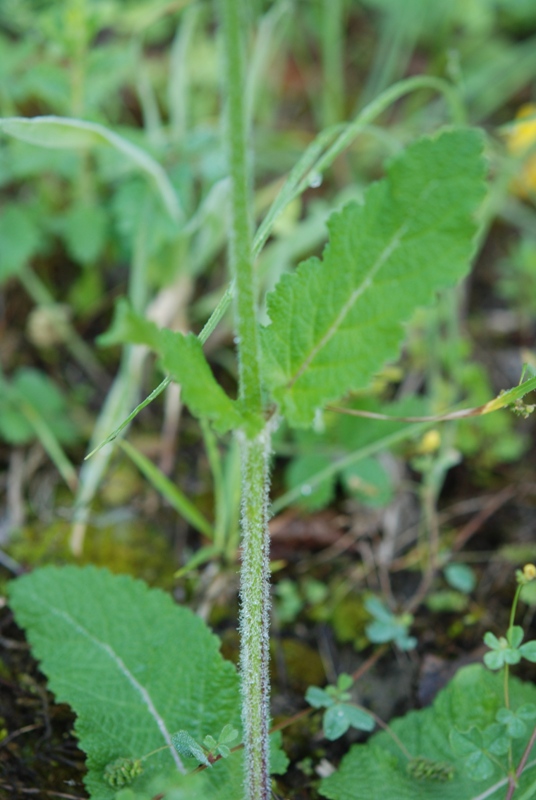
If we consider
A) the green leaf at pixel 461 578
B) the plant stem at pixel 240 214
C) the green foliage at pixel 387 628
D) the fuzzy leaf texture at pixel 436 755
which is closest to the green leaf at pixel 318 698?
the fuzzy leaf texture at pixel 436 755

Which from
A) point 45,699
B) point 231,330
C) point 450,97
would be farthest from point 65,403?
point 450,97

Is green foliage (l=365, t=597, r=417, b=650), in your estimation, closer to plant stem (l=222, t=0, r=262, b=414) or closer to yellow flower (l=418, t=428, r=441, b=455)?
yellow flower (l=418, t=428, r=441, b=455)

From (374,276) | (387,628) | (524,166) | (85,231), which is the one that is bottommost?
(387,628)

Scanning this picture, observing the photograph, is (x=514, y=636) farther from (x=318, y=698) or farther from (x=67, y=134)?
(x=67, y=134)

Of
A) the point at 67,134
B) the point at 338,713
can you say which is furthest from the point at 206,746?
the point at 67,134

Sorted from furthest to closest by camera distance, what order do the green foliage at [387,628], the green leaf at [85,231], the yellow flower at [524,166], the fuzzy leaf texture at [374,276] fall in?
the yellow flower at [524,166]
the green leaf at [85,231]
the green foliage at [387,628]
the fuzzy leaf texture at [374,276]

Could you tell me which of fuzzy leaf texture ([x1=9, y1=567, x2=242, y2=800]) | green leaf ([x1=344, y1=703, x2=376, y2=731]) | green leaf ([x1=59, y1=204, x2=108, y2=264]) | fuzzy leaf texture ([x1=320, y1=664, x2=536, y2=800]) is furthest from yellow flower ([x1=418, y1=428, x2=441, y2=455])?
green leaf ([x1=59, y1=204, x2=108, y2=264])

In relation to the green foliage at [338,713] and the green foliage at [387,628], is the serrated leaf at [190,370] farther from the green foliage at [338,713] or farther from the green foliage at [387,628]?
the green foliage at [387,628]
